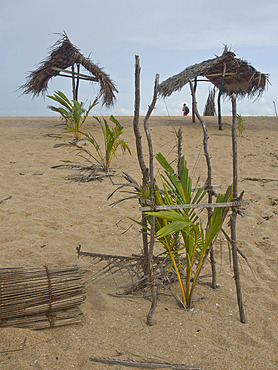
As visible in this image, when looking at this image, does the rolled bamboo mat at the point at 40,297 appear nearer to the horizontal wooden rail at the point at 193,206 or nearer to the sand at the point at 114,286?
the sand at the point at 114,286

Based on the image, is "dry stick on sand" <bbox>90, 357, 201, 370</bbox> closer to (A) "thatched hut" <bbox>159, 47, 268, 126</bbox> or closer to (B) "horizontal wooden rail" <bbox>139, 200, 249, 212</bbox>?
(B) "horizontal wooden rail" <bbox>139, 200, 249, 212</bbox>

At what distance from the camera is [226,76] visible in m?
9.34

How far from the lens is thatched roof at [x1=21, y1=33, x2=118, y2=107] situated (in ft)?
28.5

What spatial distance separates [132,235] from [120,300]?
105cm

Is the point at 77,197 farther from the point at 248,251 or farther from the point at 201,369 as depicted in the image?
the point at 201,369

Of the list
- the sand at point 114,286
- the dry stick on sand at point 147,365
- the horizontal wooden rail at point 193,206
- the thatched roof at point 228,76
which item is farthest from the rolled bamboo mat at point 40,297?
the thatched roof at point 228,76

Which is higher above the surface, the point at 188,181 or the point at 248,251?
the point at 188,181

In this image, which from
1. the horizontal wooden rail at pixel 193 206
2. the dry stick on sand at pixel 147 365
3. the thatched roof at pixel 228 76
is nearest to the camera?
the dry stick on sand at pixel 147 365

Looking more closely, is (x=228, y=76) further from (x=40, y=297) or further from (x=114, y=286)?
(x=40, y=297)

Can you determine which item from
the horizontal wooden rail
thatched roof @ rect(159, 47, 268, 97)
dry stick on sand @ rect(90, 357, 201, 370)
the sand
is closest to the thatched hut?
thatched roof @ rect(159, 47, 268, 97)

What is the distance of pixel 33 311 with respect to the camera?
1.68 meters

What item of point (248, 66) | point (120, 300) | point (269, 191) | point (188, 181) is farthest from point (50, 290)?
point (248, 66)

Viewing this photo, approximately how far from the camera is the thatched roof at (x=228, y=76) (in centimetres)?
817

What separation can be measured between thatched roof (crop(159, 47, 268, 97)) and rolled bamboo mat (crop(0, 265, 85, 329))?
684 centimetres
